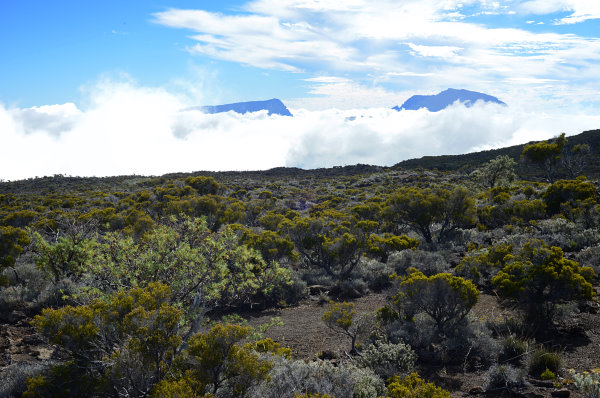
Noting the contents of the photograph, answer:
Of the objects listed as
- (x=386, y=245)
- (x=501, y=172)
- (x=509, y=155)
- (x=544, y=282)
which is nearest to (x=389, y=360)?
(x=544, y=282)

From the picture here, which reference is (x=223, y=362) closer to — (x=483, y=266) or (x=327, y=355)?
(x=327, y=355)

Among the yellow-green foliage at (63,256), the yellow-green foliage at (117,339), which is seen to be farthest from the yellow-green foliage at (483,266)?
the yellow-green foliage at (63,256)

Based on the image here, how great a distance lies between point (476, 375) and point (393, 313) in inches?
109

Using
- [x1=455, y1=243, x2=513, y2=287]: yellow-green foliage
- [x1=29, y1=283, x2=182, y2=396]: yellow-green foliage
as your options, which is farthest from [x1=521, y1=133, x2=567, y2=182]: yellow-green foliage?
[x1=29, y1=283, x2=182, y2=396]: yellow-green foliage

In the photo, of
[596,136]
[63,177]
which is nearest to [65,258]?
[63,177]

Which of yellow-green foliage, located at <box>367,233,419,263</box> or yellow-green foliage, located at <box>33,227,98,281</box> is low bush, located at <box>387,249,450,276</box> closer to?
yellow-green foliage, located at <box>367,233,419,263</box>

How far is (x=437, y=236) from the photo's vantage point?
20172mm

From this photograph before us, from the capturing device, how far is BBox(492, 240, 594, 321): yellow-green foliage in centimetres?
916

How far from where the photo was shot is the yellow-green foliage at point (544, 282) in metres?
9.16

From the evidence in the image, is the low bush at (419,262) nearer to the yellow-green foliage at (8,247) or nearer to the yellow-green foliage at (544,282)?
the yellow-green foliage at (544,282)

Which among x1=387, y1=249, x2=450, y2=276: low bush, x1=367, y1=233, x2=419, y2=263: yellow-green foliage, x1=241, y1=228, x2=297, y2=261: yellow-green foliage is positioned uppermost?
x1=241, y1=228, x2=297, y2=261: yellow-green foliage

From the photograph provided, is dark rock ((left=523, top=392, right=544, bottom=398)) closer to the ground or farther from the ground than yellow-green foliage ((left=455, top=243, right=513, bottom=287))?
closer to the ground

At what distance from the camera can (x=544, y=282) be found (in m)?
9.41

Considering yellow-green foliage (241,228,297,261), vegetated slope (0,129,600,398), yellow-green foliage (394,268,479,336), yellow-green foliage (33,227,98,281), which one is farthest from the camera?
yellow-green foliage (241,228,297,261)
